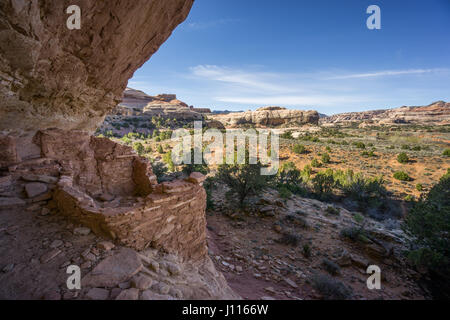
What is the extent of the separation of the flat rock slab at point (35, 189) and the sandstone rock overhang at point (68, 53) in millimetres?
2003

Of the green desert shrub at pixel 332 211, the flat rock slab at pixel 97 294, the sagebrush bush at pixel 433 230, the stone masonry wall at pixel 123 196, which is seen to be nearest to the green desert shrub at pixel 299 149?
the green desert shrub at pixel 332 211

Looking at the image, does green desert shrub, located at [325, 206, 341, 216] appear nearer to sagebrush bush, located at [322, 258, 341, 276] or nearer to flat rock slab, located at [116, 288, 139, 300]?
sagebrush bush, located at [322, 258, 341, 276]

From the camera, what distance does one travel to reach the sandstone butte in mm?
3096

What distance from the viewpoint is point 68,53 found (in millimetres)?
4281

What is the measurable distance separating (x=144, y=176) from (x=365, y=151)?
30.0 meters

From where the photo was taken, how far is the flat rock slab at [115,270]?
221cm

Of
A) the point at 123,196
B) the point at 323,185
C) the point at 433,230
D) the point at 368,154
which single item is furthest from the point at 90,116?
the point at 368,154

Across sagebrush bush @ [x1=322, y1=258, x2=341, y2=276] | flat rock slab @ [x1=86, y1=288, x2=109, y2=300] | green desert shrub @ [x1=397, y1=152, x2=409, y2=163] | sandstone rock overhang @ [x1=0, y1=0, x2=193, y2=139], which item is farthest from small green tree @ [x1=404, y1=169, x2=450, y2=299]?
green desert shrub @ [x1=397, y1=152, x2=409, y2=163]

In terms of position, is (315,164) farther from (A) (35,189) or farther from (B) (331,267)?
(A) (35,189)

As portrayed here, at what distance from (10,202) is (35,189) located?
390 mm

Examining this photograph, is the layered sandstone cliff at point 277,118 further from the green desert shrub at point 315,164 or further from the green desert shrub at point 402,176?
the green desert shrub at point 402,176

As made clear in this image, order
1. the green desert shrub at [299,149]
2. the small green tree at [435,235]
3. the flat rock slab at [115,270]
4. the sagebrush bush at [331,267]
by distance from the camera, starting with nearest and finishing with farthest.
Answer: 1. the flat rock slab at [115,270]
2. the small green tree at [435,235]
3. the sagebrush bush at [331,267]
4. the green desert shrub at [299,149]

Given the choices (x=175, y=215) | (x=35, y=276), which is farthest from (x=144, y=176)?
(x=35, y=276)
